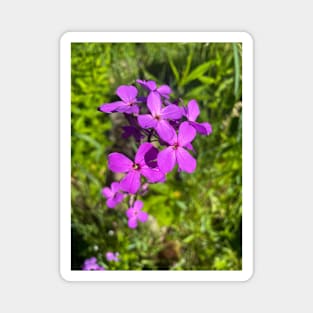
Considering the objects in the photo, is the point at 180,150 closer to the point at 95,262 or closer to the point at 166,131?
the point at 166,131

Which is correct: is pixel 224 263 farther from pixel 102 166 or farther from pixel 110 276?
pixel 102 166

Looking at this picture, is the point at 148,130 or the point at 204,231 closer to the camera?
the point at 148,130

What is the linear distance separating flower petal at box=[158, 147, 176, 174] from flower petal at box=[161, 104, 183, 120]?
0.08 metres

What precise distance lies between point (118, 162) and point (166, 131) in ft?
0.47

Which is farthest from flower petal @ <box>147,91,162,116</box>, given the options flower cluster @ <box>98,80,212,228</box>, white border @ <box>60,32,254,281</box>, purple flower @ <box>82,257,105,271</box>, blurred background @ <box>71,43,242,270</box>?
purple flower @ <box>82,257,105,271</box>

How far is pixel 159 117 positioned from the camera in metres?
1.07

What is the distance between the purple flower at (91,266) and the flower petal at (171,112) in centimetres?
72

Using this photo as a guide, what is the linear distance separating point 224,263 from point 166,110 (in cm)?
79

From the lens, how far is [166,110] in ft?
3.54

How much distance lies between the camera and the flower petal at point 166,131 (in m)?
1.05

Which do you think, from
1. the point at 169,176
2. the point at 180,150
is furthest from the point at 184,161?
the point at 169,176

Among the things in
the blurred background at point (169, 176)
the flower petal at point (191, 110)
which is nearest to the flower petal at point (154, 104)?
the flower petal at point (191, 110)
